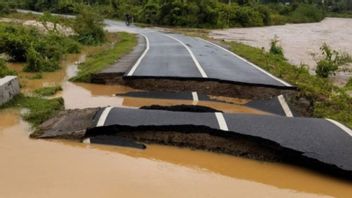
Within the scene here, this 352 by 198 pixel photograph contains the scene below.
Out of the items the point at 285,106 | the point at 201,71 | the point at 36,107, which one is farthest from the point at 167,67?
the point at 36,107

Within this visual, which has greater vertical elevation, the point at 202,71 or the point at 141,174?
the point at 202,71

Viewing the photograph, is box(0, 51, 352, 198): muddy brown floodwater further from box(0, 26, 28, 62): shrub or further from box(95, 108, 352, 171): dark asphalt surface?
box(0, 26, 28, 62): shrub

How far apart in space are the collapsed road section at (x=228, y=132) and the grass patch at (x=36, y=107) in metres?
0.49

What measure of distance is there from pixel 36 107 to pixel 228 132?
Result: 422 centimetres

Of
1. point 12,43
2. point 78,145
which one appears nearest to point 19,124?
point 78,145

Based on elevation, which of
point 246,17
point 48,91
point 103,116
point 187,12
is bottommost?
point 48,91

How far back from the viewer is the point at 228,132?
6930 mm

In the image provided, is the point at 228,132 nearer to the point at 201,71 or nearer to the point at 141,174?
the point at 141,174

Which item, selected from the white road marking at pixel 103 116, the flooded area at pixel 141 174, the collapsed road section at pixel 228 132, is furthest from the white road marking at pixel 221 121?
the white road marking at pixel 103 116

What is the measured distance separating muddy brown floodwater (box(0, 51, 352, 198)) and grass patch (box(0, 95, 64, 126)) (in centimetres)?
89

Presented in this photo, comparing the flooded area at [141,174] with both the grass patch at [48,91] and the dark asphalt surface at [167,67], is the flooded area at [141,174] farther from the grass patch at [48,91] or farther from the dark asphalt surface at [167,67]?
the dark asphalt surface at [167,67]

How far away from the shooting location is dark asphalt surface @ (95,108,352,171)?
6.27 meters

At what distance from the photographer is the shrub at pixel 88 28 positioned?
27539 millimetres

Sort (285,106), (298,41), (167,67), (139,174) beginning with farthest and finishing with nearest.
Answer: (298,41)
(167,67)
(285,106)
(139,174)
